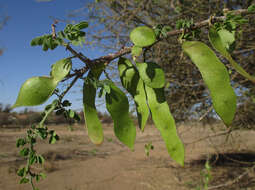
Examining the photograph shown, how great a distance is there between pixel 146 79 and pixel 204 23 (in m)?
0.16

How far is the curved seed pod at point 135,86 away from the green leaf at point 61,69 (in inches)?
3.8

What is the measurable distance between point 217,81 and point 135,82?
5.6 inches

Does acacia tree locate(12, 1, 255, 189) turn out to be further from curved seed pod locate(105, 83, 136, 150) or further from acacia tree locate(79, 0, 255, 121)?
acacia tree locate(79, 0, 255, 121)

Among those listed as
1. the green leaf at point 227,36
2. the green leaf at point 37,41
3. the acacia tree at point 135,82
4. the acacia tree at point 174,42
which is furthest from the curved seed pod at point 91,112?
the acacia tree at point 174,42

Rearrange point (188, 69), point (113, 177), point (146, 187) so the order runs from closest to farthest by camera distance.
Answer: point (188, 69) < point (146, 187) < point (113, 177)

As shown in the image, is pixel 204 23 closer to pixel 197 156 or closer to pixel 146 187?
pixel 146 187

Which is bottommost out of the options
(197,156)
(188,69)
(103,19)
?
(197,156)

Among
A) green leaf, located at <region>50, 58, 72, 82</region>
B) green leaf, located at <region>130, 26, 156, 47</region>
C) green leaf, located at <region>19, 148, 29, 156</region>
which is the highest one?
green leaf, located at <region>130, 26, 156, 47</region>

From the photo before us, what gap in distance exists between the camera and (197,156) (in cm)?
471

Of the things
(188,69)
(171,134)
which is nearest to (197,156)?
(188,69)

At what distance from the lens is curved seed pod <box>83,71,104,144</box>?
1.17 ft

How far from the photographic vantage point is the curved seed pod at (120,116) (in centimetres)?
36

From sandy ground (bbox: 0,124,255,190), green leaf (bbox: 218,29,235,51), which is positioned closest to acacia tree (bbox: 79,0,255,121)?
sandy ground (bbox: 0,124,255,190)

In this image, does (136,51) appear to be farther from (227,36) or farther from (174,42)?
(174,42)
